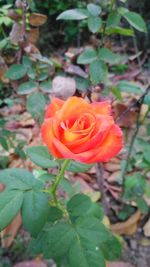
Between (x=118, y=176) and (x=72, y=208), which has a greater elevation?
(x=72, y=208)

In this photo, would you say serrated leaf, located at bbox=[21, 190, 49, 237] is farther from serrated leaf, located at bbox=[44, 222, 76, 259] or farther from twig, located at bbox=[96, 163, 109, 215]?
twig, located at bbox=[96, 163, 109, 215]

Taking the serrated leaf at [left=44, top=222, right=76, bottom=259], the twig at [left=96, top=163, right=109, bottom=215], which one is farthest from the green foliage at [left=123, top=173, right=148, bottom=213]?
the serrated leaf at [left=44, top=222, right=76, bottom=259]

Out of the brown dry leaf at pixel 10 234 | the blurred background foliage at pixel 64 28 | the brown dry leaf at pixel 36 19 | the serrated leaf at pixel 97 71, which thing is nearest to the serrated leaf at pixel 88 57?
the serrated leaf at pixel 97 71

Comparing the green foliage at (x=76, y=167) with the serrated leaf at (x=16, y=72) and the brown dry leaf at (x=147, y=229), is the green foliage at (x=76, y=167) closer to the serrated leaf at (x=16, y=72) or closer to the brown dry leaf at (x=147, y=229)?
the serrated leaf at (x=16, y=72)

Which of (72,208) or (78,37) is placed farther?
(78,37)

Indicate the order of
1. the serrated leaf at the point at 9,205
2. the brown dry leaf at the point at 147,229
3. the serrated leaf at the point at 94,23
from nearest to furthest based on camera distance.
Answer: the serrated leaf at the point at 9,205, the serrated leaf at the point at 94,23, the brown dry leaf at the point at 147,229

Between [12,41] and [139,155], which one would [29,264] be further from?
[12,41]

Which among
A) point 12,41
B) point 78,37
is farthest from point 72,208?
point 78,37
